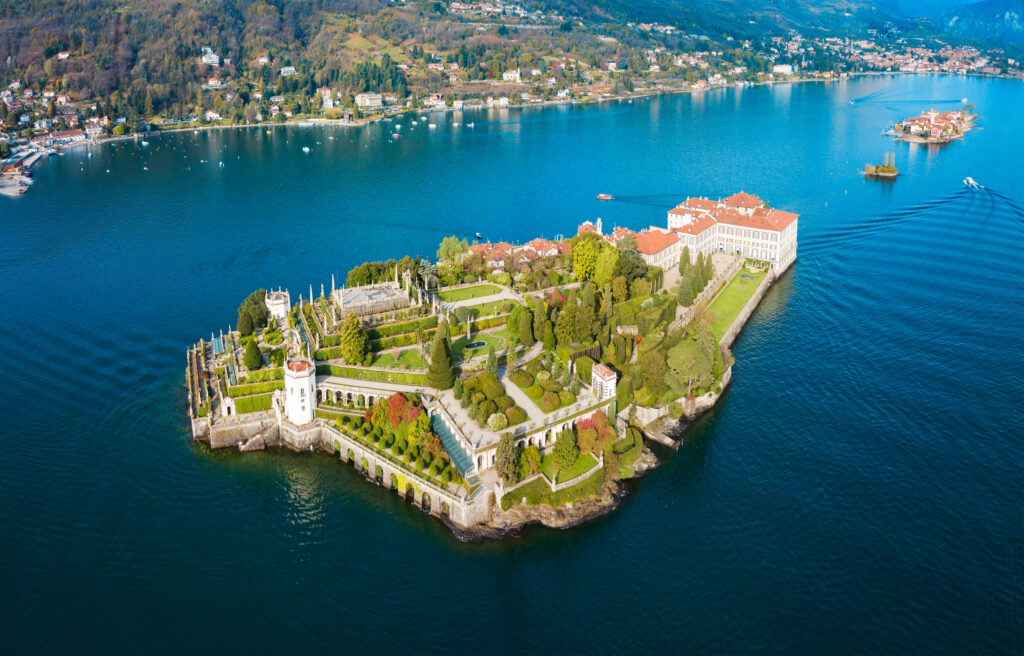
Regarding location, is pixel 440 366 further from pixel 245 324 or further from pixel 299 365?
pixel 245 324

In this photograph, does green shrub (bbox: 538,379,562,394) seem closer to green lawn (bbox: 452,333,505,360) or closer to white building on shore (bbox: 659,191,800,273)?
green lawn (bbox: 452,333,505,360)

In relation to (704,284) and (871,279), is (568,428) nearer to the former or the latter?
(704,284)

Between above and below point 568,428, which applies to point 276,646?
below

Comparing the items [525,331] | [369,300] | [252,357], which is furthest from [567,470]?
[252,357]

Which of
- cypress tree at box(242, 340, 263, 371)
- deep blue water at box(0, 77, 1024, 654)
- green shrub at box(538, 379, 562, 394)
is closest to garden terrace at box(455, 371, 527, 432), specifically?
green shrub at box(538, 379, 562, 394)

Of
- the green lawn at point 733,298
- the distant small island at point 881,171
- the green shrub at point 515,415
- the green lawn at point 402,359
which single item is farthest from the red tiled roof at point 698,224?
the distant small island at point 881,171

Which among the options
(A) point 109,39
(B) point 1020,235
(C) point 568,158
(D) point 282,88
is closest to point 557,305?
(B) point 1020,235

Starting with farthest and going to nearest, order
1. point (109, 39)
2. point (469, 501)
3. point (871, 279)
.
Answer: point (109, 39) < point (871, 279) < point (469, 501)
